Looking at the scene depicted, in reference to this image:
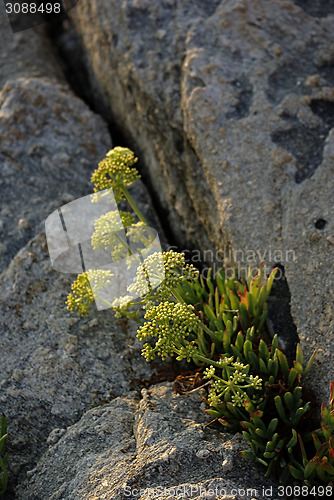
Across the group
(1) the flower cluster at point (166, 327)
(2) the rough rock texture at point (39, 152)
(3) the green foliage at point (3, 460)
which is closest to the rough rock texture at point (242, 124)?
(2) the rough rock texture at point (39, 152)

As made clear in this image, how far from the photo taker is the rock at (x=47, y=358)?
3.30 m

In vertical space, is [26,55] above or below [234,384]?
above

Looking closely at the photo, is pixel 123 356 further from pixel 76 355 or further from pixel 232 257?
pixel 232 257

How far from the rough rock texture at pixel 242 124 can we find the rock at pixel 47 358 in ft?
4.06

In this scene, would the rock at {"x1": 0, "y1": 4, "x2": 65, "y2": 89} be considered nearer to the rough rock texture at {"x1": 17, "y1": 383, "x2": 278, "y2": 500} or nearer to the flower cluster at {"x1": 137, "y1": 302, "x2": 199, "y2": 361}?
the flower cluster at {"x1": 137, "y1": 302, "x2": 199, "y2": 361}

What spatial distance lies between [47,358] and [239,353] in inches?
56.5

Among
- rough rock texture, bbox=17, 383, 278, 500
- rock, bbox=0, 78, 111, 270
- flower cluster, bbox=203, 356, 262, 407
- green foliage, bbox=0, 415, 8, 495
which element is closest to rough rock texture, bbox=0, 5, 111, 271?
rock, bbox=0, 78, 111, 270

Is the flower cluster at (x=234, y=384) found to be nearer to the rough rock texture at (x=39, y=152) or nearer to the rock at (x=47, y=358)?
the rock at (x=47, y=358)

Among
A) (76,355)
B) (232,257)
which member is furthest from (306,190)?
(76,355)

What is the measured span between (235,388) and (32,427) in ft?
4.91

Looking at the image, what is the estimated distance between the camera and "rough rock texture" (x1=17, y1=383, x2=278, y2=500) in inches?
104

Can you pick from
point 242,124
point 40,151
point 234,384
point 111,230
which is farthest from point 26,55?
point 234,384

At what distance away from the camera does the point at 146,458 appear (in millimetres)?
2771

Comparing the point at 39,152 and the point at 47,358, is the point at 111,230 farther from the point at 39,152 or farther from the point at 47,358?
the point at 39,152
